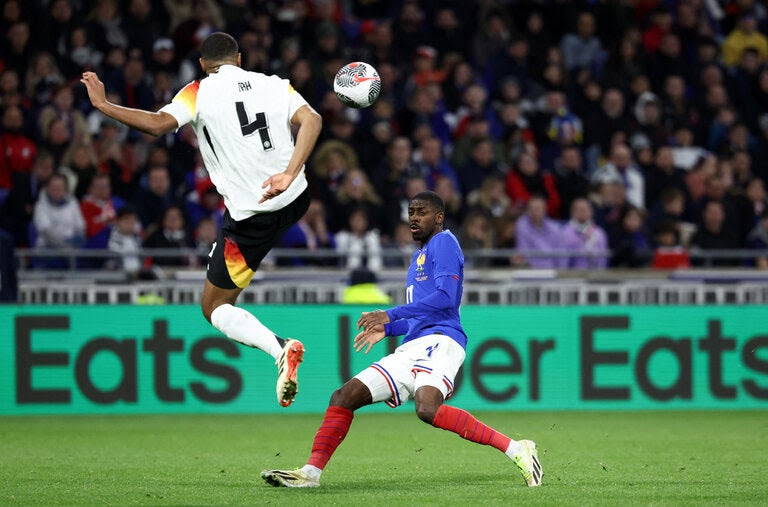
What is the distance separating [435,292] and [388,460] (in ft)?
7.14

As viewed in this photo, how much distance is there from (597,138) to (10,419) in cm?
938

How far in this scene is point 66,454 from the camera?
9.90m

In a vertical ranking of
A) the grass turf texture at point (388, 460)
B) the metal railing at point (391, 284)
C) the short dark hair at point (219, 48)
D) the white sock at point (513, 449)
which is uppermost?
the short dark hair at point (219, 48)

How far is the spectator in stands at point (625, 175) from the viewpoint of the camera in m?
18.0

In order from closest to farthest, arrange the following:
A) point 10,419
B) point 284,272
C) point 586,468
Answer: point 586,468, point 10,419, point 284,272

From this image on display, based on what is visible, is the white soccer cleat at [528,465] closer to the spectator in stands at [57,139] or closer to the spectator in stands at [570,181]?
the spectator in stands at [57,139]

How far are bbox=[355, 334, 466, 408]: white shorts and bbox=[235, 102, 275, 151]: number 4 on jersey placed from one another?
146 cm

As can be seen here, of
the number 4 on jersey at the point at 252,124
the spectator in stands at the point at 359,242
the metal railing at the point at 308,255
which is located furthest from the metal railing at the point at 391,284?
the number 4 on jersey at the point at 252,124

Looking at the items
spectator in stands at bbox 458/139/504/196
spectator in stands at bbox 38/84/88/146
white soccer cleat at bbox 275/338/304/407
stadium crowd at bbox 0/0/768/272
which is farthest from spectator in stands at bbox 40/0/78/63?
white soccer cleat at bbox 275/338/304/407

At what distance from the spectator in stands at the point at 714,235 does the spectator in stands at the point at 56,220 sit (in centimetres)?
744

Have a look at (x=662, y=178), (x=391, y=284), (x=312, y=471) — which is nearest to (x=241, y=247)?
(x=312, y=471)

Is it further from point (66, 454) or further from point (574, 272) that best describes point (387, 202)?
point (66, 454)

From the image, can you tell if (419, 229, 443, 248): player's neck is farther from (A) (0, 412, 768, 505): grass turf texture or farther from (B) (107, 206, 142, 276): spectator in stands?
(B) (107, 206, 142, 276): spectator in stands

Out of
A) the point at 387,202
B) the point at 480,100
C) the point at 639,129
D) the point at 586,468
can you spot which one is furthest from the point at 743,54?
the point at 586,468
